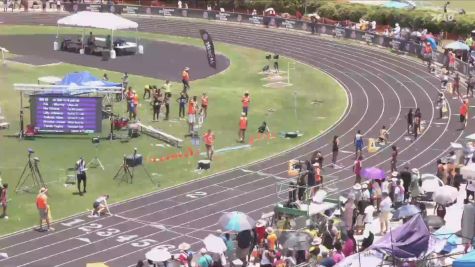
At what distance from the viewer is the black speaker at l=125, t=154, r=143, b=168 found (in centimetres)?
3622

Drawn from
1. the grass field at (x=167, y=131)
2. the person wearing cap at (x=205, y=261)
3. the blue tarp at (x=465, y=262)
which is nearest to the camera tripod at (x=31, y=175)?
the grass field at (x=167, y=131)

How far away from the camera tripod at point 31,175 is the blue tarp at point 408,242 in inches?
583

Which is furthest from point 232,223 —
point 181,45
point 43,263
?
point 181,45

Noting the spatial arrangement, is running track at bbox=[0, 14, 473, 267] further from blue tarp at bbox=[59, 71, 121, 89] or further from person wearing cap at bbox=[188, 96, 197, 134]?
blue tarp at bbox=[59, 71, 121, 89]

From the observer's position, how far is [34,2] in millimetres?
83875

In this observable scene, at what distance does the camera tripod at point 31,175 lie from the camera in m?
33.8

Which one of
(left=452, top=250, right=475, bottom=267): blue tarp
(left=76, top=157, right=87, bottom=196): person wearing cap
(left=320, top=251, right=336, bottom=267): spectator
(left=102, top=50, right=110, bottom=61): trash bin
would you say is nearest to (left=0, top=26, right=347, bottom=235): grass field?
(left=76, top=157, right=87, bottom=196): person wearing cap

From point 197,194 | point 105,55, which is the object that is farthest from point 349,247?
point 105,55

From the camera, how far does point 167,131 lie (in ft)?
140

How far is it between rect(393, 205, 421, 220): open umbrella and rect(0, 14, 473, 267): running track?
401 centimetres

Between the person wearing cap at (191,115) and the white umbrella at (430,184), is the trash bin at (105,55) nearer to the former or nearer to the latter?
the person wearing cap at (191,115)

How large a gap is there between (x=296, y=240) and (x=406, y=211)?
4160 mm

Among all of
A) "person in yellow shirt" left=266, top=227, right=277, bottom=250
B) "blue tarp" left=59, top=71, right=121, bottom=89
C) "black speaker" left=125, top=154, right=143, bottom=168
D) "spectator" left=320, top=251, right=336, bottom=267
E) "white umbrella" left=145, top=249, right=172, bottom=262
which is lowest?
"black speaker" left=125, top=154, right=143, bottom=168

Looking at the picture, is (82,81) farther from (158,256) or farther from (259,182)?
(158,256)
